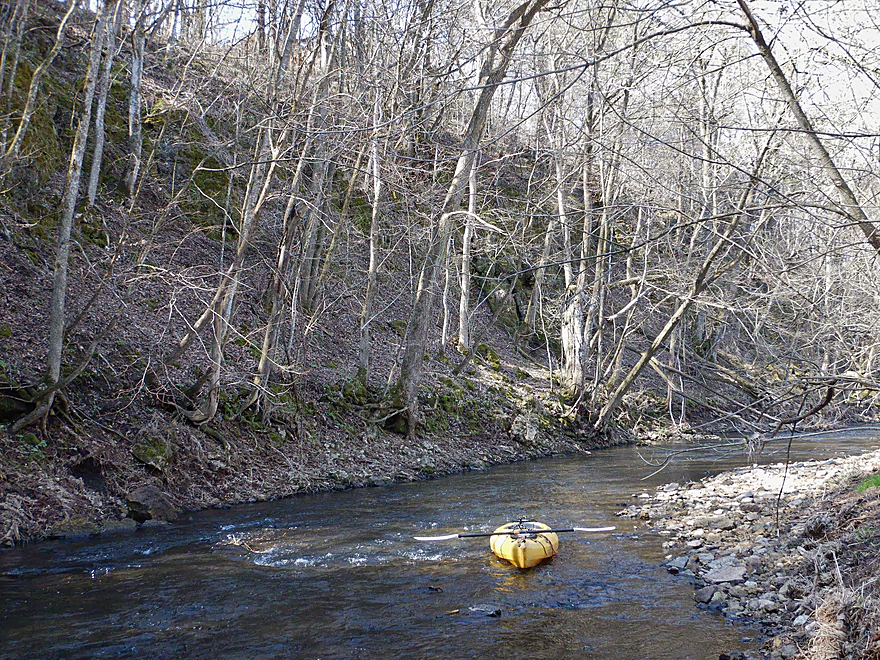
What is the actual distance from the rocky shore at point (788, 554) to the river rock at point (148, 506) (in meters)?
6.19

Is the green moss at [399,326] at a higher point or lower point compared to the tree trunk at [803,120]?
lower

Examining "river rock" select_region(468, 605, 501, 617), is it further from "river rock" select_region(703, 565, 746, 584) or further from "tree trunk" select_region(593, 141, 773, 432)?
"tree trunk" select_region(593, 141, 773, 432)

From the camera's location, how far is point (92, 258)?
12.1m

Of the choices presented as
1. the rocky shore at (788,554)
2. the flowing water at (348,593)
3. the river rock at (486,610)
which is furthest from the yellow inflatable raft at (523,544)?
the rocky shore at (788,554)

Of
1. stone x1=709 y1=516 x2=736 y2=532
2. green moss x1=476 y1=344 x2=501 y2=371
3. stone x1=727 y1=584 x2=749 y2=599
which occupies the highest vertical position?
green moss x1=476 y1=344 x2=501 y2=371

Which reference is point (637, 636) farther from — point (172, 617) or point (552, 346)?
point (552, 346)

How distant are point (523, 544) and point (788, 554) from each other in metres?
2.48

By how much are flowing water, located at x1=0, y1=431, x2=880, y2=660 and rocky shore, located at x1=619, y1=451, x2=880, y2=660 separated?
303 mm

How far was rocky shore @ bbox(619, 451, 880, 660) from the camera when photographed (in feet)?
13.5

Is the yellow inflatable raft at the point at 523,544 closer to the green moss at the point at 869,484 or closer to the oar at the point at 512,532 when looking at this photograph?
the oar at the point at 512,532

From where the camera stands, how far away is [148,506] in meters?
8.52

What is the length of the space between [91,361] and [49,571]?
13.5 feet

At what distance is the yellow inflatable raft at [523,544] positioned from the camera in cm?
676

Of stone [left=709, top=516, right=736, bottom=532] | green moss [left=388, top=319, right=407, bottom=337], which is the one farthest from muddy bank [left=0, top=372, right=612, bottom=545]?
stone [left=709, top=516, right=736, bottom=532]
